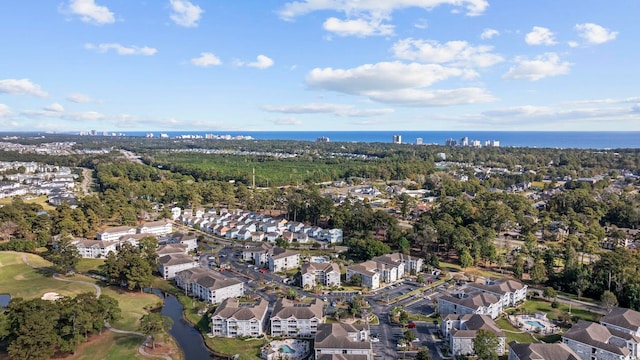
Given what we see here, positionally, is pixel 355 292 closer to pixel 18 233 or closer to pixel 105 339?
pixel 105 339

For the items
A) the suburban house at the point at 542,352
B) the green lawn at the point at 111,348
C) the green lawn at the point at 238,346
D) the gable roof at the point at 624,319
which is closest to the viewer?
the suburban house at the point at 542,352

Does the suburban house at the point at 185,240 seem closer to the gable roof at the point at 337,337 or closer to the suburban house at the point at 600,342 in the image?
the gable roof at the point at 337,337

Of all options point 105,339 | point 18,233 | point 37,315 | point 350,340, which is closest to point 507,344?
point 350,340

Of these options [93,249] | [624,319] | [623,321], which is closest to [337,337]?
[623,321]

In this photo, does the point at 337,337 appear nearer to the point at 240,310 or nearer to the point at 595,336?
the point at 240,310

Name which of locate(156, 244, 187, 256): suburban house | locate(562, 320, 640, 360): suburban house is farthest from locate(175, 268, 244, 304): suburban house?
locate(562, 320, 640, 360): suburban house

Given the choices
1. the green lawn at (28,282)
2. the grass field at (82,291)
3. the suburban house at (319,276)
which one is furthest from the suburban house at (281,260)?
the green lawn at (28,282)

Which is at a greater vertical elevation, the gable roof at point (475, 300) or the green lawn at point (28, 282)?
the gable roof at point (475, 300)

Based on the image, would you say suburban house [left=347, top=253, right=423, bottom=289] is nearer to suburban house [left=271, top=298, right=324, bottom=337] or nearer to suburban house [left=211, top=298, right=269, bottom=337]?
suburban house [left=271, top=298, right=324, bottom=337]
